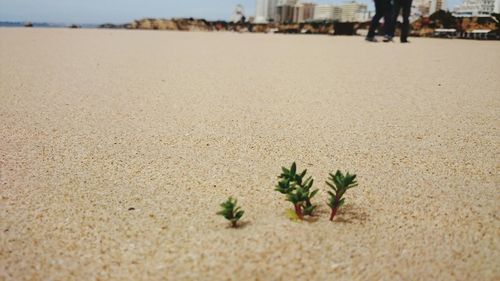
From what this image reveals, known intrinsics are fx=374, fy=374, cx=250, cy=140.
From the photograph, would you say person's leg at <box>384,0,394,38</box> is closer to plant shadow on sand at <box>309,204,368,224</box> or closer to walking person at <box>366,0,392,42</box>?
walking person at <box>366,0,392,42</box>

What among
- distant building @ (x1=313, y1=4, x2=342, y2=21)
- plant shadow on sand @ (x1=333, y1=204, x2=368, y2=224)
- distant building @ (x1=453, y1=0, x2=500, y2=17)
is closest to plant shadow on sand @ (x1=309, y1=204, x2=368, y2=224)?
plant shadow on sand @ (x1=333, y1=204, x2=368, y2=224)

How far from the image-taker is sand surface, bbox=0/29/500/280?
1.13 meters

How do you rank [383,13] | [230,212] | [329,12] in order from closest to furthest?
[230,212] < [383,13] < [329,12]

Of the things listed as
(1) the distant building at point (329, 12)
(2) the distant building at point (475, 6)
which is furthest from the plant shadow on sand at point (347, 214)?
(1) the distant building at point (329, 12)

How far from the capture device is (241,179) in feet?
5.64

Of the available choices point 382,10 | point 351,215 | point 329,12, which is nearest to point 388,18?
point 382,10

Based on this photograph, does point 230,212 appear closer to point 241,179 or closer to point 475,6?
point 241,179

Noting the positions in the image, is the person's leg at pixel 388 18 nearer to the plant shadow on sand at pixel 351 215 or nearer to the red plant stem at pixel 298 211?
the plant shadow on sand at pixel 351 215

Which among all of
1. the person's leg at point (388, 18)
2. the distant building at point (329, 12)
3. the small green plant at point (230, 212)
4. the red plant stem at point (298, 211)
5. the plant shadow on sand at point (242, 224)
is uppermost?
the distant building at point (329, 12)

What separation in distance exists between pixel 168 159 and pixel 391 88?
2738mm

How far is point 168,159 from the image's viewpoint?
1.94 metres

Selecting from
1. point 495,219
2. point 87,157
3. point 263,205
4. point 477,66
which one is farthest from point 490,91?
point 87,157

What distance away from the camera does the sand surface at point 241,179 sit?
1.13 metres

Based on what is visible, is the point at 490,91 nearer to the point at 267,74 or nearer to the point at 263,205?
the point at 267,74
